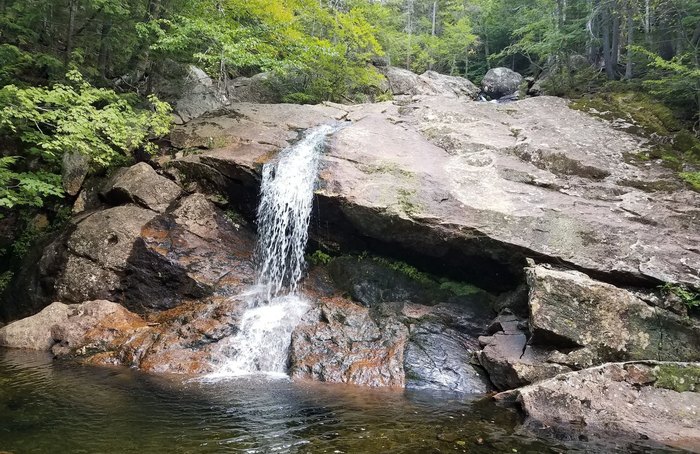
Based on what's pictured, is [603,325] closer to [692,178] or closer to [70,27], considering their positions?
[692,178]

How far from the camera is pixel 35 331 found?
9195mm

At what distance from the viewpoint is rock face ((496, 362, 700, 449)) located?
587cm

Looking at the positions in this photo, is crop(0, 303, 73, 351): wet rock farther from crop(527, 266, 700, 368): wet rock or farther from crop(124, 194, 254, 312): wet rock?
crop(527, 266, 700, 368): wet rock

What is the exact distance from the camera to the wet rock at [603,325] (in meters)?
7.48

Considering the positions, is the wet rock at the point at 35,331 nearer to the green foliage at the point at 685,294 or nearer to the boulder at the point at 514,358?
the boulder at the point at 514,358

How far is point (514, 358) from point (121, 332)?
794cm

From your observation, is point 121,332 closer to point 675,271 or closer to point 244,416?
point 244,416

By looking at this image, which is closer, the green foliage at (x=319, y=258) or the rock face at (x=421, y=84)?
the green foliage at (x=319, y=258)

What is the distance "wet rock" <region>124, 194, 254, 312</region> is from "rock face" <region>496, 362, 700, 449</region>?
7.19m

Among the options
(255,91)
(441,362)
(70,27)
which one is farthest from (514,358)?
(255,91)

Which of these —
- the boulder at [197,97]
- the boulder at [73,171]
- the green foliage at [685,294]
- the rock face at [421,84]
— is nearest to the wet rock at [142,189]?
the boulder at [73,171]

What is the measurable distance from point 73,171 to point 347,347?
32.3 feet

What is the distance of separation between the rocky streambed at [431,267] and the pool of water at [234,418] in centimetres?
71

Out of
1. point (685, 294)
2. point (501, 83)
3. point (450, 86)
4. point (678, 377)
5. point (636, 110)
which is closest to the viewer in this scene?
point (678, 377)
